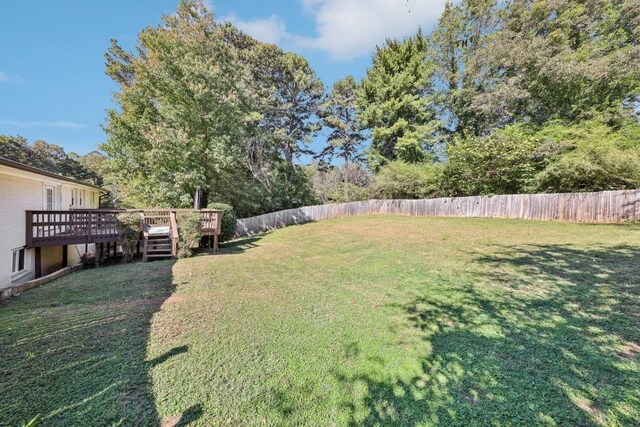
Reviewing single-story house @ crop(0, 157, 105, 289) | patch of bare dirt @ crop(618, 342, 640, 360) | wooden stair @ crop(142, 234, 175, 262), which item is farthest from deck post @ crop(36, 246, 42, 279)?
patch of bare dirt @ crop(618, 342, 640, 360)

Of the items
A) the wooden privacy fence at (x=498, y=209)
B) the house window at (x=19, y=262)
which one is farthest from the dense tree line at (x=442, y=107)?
the house window at (x=19, y=262)

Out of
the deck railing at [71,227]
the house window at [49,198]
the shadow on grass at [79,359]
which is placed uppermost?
the house window at [49,198]

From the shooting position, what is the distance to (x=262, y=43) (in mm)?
23141

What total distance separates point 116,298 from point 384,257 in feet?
19.8

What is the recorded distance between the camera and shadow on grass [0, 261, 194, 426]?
A: 7.17ft

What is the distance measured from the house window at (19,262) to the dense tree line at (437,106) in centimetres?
791

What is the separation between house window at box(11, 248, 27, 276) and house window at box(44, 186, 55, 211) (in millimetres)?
2665

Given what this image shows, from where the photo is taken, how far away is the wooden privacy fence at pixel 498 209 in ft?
30.9

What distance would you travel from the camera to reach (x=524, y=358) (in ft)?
9.09

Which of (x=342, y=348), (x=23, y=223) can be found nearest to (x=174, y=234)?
(x=23, y=223)

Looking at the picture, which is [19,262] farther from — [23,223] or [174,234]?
[174,234]

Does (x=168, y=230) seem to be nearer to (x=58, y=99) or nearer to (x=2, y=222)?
(x=2, y=222)

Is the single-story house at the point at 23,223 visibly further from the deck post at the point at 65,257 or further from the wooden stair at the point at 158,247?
the wooden stair at the point at 158,247

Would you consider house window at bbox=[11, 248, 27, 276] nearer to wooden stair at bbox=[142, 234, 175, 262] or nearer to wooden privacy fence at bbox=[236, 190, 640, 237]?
wooden stair at bbox=[142, 234, 175, 262]
